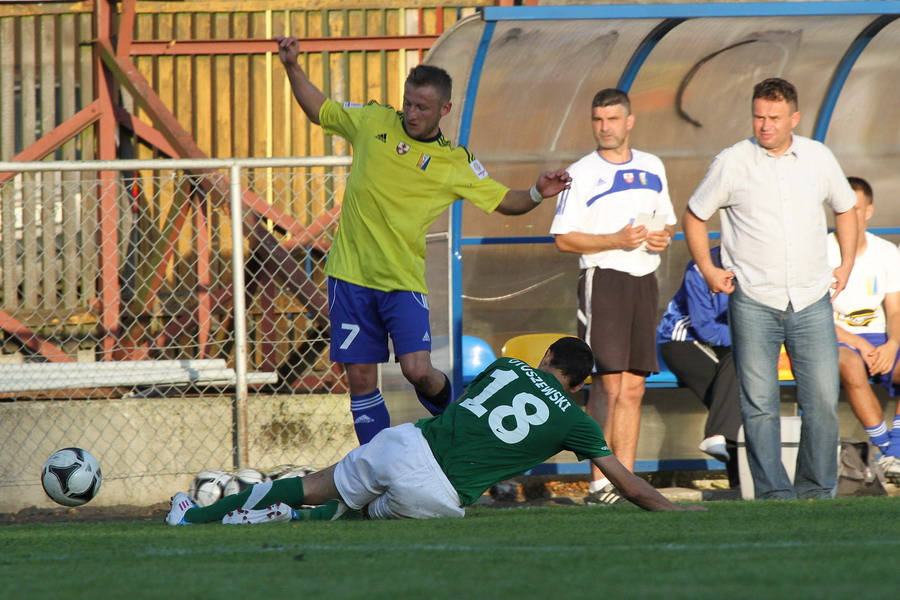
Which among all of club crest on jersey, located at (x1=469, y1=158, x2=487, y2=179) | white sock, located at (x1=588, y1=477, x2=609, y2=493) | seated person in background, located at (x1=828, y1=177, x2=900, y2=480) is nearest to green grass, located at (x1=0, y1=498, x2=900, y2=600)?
white sock, located at (x1=588, y1=477, x2=609, y2=493)

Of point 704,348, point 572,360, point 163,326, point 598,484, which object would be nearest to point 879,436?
point 704,348

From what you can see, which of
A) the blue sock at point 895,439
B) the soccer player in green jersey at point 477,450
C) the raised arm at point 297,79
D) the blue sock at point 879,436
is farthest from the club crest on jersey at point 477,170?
the blue sock at point 895,439

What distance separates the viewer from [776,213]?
6.10 meters

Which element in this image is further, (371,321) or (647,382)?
(647,382)

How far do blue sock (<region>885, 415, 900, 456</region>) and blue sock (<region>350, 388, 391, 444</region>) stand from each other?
3.21 metres

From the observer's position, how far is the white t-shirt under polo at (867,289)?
7629mm

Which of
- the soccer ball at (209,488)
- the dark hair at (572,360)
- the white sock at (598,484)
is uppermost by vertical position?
the dark hair at (572,360)

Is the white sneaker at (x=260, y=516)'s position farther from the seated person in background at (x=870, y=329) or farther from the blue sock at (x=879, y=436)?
the blue sock at (x=879, y=436)

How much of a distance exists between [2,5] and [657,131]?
513 centimetres

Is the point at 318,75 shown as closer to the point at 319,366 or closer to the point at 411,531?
the point at 319,366

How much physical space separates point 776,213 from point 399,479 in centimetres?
244

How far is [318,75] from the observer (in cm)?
957

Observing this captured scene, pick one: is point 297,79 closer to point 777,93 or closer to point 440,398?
point 440,398

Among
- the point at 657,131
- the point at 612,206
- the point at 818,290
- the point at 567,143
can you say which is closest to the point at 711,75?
the point at 657,131
